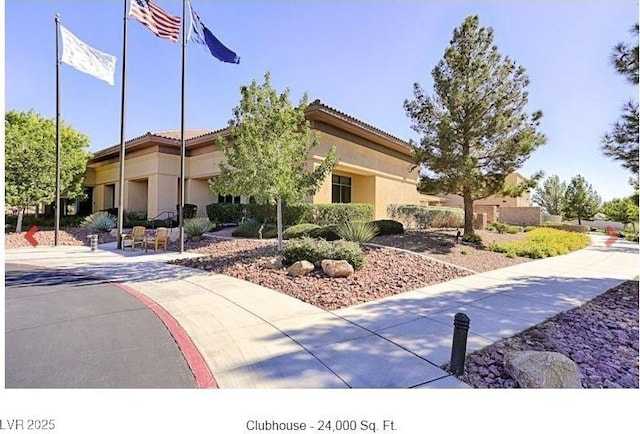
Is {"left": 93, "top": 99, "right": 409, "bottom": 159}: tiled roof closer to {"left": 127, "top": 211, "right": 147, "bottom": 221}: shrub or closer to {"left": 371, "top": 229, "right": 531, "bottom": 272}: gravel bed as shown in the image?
{"left": 127, "top": 211, "right": 147, "bottom": 221}: shrub

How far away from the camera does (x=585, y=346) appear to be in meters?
4.12

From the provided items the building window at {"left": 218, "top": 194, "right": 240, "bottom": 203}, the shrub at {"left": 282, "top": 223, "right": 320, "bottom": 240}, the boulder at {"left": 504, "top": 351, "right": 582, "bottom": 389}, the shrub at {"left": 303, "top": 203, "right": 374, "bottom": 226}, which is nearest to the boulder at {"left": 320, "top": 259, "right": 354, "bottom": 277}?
the boulder at {"left": 504, "top": 351, "right": 582, "bottom": 389}

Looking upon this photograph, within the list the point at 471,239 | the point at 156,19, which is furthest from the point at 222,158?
the point at 471,239

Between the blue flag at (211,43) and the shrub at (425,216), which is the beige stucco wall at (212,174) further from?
the blue flag at (211,43)

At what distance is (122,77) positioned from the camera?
11875mm

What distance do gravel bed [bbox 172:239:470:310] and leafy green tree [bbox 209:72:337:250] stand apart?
1834 millimetres

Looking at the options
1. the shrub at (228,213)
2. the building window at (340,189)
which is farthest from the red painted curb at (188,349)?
the building window at (340,189)

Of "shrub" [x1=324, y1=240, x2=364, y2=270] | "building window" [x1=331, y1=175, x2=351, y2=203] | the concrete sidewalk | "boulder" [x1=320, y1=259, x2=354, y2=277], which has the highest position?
"building window" [x1=331, y1=175, x2=351, y2=203]

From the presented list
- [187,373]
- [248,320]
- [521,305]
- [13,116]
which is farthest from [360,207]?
[13,116]

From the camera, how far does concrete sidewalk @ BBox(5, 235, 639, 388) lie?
324cm

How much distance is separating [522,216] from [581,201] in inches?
Answer: 201

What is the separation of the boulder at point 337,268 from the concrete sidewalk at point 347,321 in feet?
4.41
